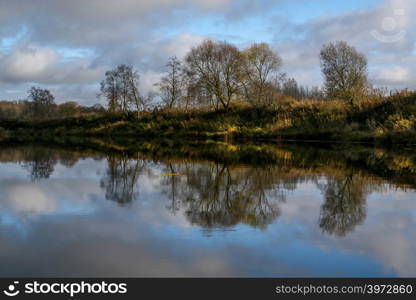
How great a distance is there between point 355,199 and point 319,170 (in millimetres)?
4480

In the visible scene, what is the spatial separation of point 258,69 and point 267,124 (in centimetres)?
851

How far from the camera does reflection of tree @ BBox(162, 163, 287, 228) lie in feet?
20.9

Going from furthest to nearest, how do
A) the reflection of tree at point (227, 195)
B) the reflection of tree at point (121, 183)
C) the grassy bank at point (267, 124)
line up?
the grassy bank at point (267, 124)
the reflection of tree at point (121, 183)
the reflection of tree at point (227, 195)

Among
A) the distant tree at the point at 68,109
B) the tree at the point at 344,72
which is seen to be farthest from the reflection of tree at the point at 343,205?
the distant tree at the point at 68,109

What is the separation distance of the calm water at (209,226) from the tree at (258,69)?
30.0m

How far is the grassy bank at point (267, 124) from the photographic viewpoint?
2484 centimetres

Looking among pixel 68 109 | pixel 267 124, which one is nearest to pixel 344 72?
pixel 267 124

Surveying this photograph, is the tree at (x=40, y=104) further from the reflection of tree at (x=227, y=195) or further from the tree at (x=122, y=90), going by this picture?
the reflection of tree at (x=227, y=195)

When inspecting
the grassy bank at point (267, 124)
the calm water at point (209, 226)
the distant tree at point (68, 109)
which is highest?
the distant tree at point (68, 109)

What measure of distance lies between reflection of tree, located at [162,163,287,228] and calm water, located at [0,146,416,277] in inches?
0.9

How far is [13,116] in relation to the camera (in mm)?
59594

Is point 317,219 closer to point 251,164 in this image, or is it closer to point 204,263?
point 204,263

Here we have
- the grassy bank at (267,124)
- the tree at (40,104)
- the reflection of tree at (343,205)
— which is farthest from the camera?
the tree at (40,104)

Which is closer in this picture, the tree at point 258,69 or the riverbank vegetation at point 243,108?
the riverbank vegetation at point 243,108
